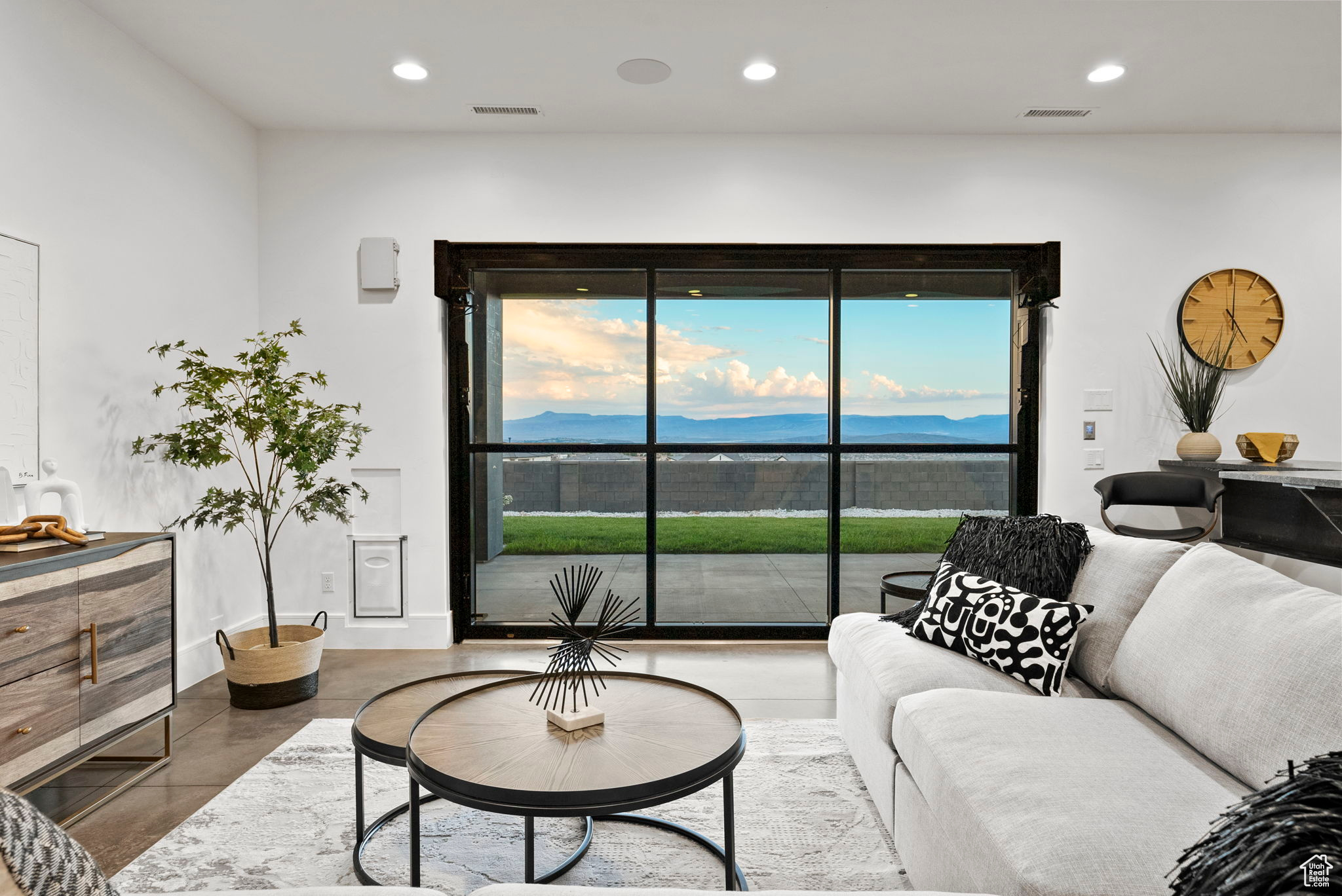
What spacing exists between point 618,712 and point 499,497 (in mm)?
2659

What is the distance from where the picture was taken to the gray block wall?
4457 mm

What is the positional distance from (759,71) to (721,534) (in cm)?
246

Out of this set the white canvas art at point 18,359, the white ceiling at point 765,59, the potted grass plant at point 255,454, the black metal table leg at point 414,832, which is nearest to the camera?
the black metal table leg at point 414,832

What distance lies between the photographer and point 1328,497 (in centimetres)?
287

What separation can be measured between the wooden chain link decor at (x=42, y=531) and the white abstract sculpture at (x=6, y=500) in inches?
2.8

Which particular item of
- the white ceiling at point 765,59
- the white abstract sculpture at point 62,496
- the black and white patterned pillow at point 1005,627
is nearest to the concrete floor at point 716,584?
the black and white patterned pillow at point 1005,627

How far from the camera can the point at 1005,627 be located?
7.52 ft

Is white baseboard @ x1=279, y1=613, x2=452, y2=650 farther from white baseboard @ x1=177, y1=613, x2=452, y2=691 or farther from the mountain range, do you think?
the mountain range

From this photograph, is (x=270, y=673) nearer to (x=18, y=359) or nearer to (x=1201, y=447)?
(x=18, y=359)

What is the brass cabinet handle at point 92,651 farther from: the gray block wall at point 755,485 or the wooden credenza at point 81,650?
the gray block wall at point 755,485

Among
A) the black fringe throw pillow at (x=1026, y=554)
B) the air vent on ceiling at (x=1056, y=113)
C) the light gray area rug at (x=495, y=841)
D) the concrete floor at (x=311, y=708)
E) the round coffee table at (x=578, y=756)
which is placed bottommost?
the concrete floor at (x=311, y=708)

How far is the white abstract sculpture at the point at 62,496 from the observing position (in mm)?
2469

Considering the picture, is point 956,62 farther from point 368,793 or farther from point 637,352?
point 368,793

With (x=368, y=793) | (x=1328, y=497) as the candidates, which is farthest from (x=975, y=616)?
(x=368, y=793)
